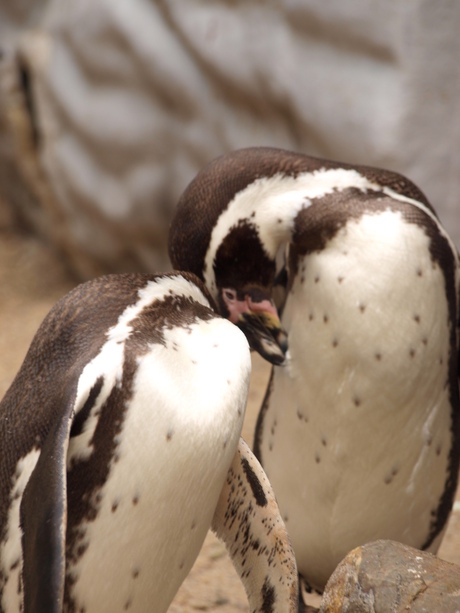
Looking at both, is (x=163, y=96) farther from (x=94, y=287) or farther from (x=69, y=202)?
(x=94, y=287)

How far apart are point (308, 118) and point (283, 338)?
44.7 inches

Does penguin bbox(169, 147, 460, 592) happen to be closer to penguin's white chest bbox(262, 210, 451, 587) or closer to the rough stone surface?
penguin's white chest bbox(262, 210, 451, 587)

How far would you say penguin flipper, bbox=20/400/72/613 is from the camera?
2.99 ft

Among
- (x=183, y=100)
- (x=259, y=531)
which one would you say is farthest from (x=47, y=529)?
(x=183, y=100)

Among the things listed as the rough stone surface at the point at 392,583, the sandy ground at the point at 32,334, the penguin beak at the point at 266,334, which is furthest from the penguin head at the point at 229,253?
the sandy ground at the point at 32,334

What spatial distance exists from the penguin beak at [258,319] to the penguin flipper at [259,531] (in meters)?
0.28

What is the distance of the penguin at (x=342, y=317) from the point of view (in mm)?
1388

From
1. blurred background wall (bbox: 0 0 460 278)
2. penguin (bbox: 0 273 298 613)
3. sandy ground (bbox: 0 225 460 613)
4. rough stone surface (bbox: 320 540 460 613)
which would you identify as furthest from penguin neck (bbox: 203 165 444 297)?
blurred background wall (bbox: 0 0 460 278)

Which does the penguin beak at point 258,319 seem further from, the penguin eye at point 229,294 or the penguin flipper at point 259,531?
the penguin flipper at point 259,531

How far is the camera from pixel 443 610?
1.04 m

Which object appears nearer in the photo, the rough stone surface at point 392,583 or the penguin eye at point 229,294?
the rough stone surface at point 392,583

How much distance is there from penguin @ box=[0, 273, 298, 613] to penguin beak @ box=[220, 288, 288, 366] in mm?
310

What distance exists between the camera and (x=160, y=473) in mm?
1028

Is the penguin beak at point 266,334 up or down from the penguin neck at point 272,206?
down
